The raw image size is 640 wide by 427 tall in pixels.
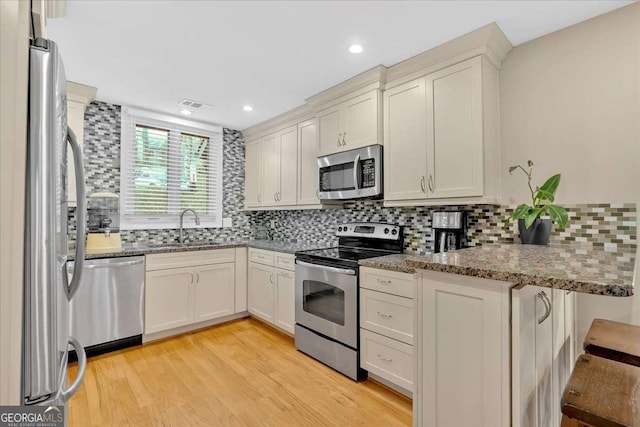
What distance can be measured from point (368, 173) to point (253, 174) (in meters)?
1.92

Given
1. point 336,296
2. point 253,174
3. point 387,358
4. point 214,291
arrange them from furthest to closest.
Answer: point 253,174, point 214,291, point 336,296, point 387,358

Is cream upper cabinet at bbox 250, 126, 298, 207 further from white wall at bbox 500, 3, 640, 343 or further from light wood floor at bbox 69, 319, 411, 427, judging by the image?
white wall at bbox 500, 3, 640, 343

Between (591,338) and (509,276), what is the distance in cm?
83

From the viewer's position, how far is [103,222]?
10.1 ft

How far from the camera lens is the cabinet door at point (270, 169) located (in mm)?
3674

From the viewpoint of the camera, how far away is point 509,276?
98 centimetres

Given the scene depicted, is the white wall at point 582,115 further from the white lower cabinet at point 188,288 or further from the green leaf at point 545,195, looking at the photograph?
the white lower cabinet at point 188,288

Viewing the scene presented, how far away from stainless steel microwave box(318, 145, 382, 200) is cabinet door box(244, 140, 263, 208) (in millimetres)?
1191

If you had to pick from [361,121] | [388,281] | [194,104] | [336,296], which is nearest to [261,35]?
[361,121]

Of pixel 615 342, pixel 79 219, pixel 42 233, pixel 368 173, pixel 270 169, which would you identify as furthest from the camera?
pixel 270 169

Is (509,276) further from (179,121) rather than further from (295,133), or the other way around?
(179,121)

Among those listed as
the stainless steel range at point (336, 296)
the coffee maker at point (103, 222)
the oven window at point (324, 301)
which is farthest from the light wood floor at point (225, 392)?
the coffee maker at point (103, 222)

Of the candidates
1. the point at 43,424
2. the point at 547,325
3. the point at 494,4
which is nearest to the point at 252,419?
the point at 43,424

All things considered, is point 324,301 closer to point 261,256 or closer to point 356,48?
point 261,256
